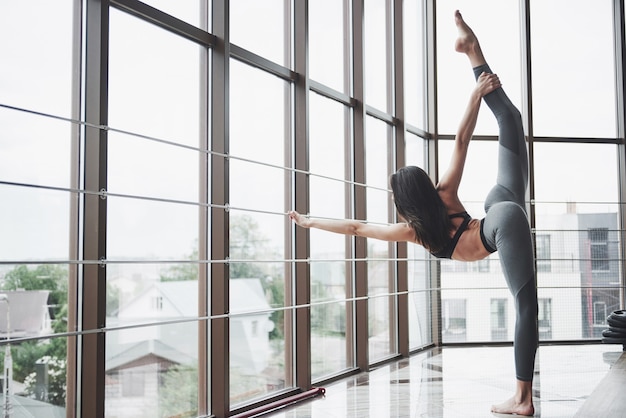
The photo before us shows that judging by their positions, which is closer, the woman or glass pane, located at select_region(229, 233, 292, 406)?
the woman

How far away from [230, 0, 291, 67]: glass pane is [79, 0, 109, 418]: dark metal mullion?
→ 1.15m

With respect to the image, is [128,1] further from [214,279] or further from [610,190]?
[610,190]

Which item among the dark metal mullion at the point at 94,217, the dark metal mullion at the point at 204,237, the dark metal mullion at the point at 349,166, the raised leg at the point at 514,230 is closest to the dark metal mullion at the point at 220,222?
the dark metal mullion at the point at 204,237

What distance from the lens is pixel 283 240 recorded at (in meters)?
4.15

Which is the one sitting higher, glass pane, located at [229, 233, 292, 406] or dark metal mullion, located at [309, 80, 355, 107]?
dark metal mullion, located at [309, 80, 355, 107]

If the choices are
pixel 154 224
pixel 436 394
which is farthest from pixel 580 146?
pixel 154 224

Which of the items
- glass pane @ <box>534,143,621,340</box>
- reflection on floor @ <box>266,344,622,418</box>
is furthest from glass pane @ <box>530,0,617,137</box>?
reflection on floor @ <box>266,344,622,418</box>

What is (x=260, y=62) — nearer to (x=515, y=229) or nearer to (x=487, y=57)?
(x=515, y=229)

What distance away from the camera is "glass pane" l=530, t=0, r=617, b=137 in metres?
6.40

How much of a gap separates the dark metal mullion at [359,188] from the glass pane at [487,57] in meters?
1.58

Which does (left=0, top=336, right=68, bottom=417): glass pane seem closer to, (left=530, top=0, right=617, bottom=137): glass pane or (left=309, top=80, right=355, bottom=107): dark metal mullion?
(left=309, top=80, right=355, bottom=107): dark metal mullion

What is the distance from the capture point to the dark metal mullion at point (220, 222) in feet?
11.2

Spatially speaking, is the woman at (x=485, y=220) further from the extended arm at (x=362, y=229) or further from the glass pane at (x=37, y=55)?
the glass pane at (x=37, y=55)

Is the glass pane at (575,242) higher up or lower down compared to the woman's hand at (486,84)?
lower down
